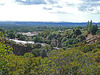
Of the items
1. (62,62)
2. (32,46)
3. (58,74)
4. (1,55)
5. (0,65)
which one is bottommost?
(32,46)

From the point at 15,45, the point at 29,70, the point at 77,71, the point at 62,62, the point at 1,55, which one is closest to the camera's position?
the point at 1,55

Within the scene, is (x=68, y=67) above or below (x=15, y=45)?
above

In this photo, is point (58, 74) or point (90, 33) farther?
point (90, 33)

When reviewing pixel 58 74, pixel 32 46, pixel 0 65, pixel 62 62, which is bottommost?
pixel 32 46

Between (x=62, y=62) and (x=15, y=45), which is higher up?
(x=62, y=62)

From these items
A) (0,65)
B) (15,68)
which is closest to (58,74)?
(15,68)

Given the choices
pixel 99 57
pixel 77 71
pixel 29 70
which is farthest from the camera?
pixel 99 57

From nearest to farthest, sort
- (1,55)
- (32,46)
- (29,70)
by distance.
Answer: (1,55)
(29,70)
(32,46)

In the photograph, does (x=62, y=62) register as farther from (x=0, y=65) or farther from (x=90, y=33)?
(x=90, y=33)

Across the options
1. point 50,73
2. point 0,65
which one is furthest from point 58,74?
point 0,65

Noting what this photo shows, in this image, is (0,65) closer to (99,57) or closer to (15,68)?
(15,68)
